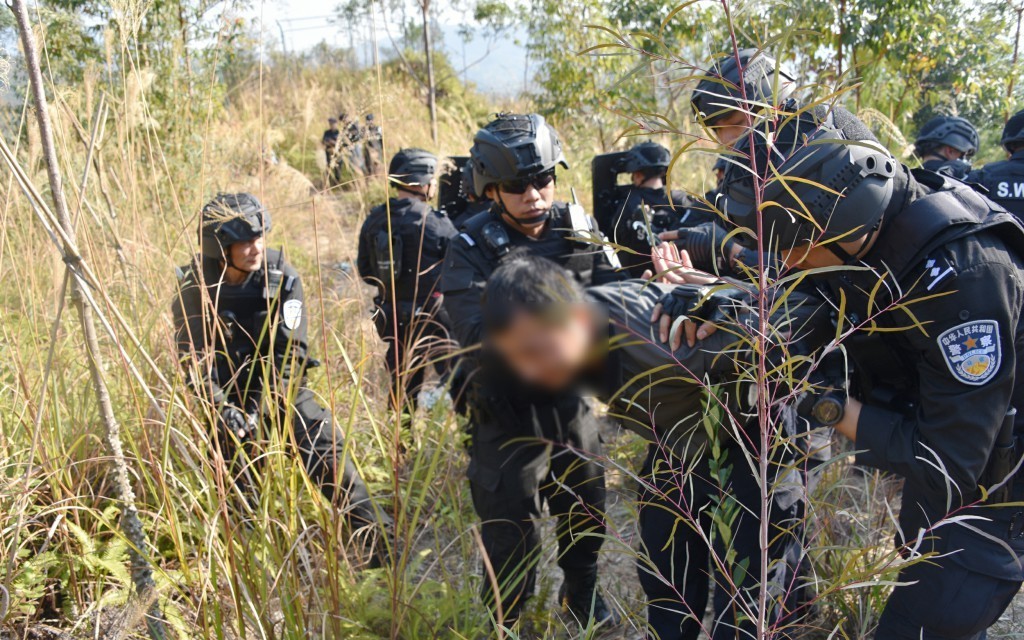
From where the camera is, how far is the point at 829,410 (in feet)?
5.32

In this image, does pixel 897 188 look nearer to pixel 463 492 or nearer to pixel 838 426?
pixel 838 426

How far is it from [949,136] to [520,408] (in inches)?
154

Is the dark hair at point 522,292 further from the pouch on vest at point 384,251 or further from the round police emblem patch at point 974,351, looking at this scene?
the pouch on vest at point 384,251

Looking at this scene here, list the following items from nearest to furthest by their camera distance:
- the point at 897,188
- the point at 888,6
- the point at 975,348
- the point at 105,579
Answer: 1. the point at 975,348
2. the point at 897,188
3. the point at 105,579
4. the point at 888,6

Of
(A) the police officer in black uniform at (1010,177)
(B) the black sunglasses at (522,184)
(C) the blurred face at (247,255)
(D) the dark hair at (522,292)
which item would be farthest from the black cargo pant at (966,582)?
(C) the blurred face at (247,255)

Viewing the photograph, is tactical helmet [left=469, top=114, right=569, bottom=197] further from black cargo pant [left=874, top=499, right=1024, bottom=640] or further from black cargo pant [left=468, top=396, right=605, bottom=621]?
black cargo pant [left=874, top=499, right=1024, bottom=640]

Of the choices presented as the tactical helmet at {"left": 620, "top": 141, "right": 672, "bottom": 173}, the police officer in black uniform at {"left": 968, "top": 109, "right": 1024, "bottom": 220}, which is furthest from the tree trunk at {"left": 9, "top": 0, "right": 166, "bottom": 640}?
the police officer in black uniform at {"left": 968, "top": 109, "right": 1024, "bottom": 220}

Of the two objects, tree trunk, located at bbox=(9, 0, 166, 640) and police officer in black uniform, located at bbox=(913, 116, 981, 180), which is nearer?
tree trunk, located at bbox=(9, 0, 166, 640)

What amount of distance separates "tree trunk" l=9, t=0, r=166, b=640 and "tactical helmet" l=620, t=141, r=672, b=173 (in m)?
3.30

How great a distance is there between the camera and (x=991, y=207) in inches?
61.2

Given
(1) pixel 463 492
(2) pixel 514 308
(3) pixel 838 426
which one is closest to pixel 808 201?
(3) pixel 838 426

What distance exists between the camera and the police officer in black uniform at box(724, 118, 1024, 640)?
143 centimetres

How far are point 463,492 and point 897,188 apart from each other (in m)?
2.28

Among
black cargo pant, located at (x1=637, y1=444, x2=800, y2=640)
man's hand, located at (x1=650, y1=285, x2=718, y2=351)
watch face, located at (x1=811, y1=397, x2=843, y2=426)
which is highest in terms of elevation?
man's hand, located at (x1=650, y1=285, x2=718, y2=351)
